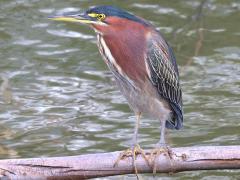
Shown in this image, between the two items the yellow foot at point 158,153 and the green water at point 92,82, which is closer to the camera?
the yellow foot at point 158,153

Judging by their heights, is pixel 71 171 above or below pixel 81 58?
above

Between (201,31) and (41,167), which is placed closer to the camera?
(41,167)

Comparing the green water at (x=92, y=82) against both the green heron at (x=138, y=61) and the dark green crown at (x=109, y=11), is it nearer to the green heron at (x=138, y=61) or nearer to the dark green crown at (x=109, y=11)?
the green heron at (x=138, y=61)

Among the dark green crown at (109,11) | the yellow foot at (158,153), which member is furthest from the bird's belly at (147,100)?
the dark green crown at (109,11)

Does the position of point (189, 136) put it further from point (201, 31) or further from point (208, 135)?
point (201, 31)

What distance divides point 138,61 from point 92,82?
9.91 feet

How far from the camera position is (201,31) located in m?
8.77

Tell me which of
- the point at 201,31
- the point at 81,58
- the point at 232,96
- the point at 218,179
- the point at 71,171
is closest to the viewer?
the point at 71,171

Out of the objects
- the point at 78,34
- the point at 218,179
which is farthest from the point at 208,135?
the point at 78,34

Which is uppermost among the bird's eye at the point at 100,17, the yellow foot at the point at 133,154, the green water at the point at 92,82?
the bird's eye at the point at 100,17

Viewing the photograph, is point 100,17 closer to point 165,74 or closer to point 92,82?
point 165,74

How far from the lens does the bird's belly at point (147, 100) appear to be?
4891 millimetres

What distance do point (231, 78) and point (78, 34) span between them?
5.77 feet

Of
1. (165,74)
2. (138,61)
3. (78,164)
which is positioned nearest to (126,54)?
(138,61)
